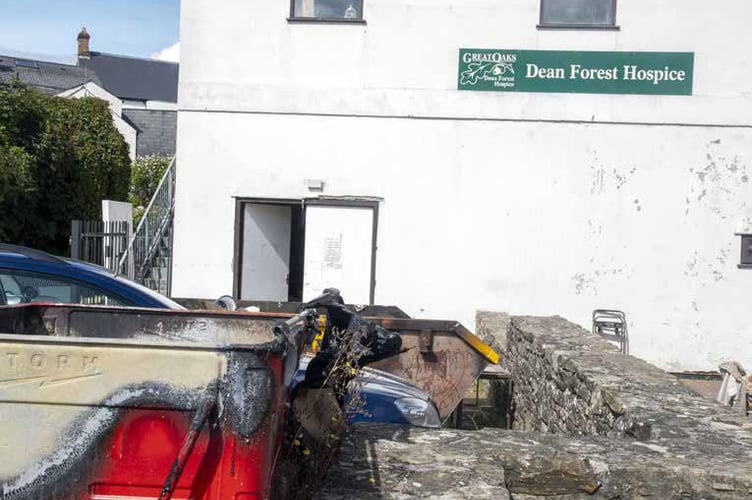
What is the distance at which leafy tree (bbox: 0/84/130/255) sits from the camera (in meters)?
18.6

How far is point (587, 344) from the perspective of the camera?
775 centimetres

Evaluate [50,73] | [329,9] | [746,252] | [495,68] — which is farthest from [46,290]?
[50,73]

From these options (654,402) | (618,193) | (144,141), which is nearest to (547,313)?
(618,193)

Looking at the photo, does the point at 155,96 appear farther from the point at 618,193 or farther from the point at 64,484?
the point at 64,484

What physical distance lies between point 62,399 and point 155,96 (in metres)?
61.4

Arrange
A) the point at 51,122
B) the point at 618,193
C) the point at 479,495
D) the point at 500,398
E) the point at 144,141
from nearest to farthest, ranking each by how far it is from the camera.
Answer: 1. the point at 479,495
2. the point at 500,398
3. the point at 618,193
4. the point at 51,122
5. the point at 144,141

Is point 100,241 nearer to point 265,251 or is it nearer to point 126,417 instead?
point 265,251

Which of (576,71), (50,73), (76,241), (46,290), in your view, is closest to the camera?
(46,290)

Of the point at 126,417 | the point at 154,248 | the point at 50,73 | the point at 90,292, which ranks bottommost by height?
the point at 126,417

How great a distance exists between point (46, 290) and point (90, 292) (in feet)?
0.96

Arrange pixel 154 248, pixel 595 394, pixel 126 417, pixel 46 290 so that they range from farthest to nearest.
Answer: pixel 154 248 < pixel 46 290 < pixel 595 394 < pixel 126 417

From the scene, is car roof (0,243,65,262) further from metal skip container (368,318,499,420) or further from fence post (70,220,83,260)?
fence post (70,220,83,260)

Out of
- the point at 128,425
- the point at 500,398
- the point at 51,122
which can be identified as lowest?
the point at 500,398

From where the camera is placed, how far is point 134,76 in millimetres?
62750
